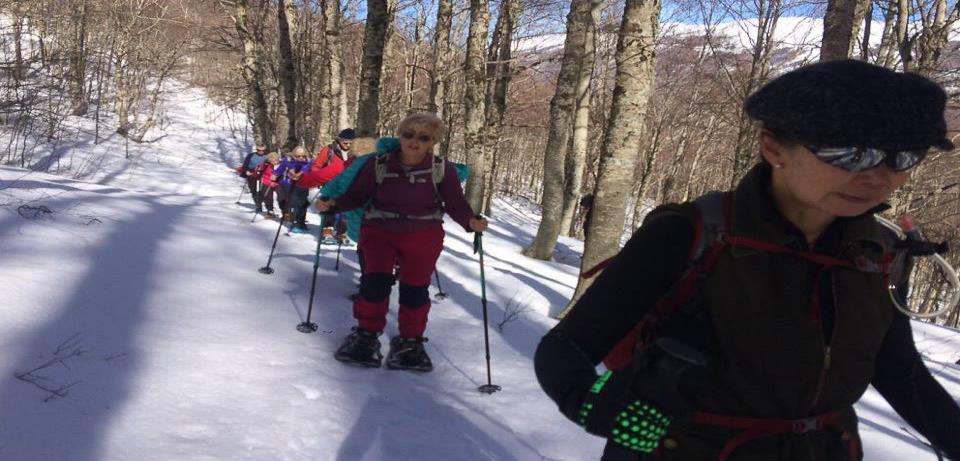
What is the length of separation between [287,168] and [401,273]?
7.02 m

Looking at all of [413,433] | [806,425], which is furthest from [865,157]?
[413,433]

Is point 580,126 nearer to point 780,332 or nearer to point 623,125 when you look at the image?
point 623,125

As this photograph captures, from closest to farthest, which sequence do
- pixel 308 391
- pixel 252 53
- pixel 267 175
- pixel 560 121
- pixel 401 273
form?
pixel 308 391 < pixel 401 273 < pixel 560 121 < pixel 267 175 < pixel 252 53

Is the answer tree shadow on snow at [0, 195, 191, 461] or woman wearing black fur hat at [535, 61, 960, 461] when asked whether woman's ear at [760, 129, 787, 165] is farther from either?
tree shadow on snow at [0, 195, 191, 461]

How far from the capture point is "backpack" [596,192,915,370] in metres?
1.14

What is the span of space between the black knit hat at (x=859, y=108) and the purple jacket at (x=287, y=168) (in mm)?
9593

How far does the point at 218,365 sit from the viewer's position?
325 cm

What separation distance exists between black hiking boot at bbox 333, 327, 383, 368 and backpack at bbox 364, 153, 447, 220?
2.77 ft

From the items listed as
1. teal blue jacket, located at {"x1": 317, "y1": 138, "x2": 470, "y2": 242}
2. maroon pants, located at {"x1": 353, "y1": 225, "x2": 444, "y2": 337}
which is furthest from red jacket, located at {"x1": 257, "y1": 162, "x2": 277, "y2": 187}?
maroon pants, located at {"x1": 353, "y1": 225, "x2": 444, "y2": 337}

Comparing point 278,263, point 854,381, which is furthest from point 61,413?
point 278,263

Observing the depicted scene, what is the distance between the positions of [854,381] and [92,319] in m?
4.00

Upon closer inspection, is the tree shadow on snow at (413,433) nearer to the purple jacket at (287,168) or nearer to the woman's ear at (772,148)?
the woman's ear at (772,148)

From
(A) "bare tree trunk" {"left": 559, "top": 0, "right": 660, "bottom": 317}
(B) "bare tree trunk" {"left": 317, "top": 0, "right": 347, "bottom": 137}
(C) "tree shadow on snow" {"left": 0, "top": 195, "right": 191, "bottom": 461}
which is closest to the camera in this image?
(C) "tree shadow on snow" {"left": 0, "top": 195, "right": 191, "bottom": 461}

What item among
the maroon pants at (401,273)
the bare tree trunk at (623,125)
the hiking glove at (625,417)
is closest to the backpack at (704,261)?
the hiking glove at (625,417)
